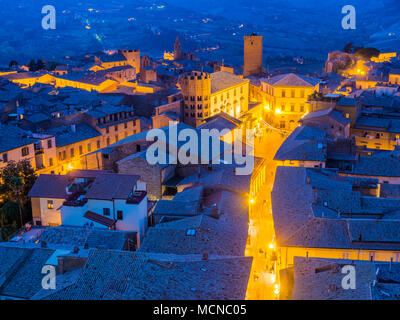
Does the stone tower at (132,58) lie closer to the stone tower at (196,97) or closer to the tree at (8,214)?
the stone tower at (196,97)

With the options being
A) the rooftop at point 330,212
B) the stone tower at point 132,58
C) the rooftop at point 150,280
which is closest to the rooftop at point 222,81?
the rooftop at point 330,212

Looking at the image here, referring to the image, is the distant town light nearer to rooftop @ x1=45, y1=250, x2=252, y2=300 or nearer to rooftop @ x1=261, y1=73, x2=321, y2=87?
rooftop @ x1=45, y1=250, x2=252, y2=300

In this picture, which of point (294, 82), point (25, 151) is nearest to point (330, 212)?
point (25, 151)

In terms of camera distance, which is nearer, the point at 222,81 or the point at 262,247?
the point at 262,247

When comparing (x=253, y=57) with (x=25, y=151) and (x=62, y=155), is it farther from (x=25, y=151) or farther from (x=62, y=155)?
(x=25, y=151)
